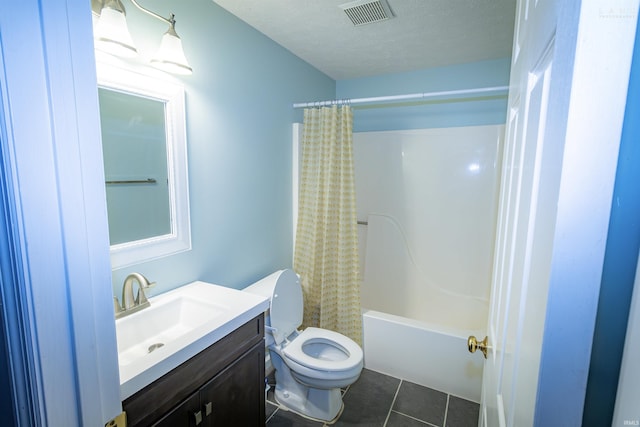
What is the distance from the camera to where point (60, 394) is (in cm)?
49

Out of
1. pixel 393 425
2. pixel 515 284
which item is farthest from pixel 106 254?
pixel 393 425

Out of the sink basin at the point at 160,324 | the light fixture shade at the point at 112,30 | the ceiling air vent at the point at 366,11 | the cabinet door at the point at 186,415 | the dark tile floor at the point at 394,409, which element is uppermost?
the ceiling air vent at the point at 366,11

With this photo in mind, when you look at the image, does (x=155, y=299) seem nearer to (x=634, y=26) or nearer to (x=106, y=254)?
Answer: (x=106, y=254)

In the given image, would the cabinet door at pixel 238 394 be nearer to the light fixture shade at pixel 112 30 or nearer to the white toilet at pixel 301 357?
the white toilet at pixel 301 357

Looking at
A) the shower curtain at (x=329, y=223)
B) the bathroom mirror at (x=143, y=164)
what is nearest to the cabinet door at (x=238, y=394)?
the bathroom mirror at (x=143, y=164)

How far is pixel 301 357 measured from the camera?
1.76 meters

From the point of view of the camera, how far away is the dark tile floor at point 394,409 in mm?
1832

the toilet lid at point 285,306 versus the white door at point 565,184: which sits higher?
the white door at point 565,184

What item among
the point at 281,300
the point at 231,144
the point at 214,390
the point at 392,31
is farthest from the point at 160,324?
the point at 392,31

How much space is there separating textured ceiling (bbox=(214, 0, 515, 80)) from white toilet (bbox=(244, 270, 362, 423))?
155 cm

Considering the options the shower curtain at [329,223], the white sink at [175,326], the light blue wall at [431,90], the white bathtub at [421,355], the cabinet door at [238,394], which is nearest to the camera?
the white sink at [175,326]

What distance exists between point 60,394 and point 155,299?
3.32 feet

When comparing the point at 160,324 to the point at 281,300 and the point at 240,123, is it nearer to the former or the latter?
the point at 281,300

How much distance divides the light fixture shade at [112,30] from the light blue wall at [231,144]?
0.62ft
